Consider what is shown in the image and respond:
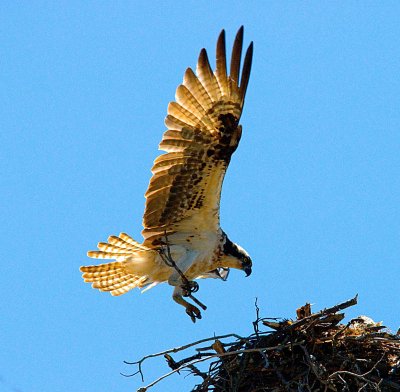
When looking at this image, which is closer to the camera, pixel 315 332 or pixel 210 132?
pixel 315 332

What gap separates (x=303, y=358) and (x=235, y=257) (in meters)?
1.59

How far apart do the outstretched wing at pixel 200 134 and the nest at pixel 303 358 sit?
139cm

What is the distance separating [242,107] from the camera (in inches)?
316

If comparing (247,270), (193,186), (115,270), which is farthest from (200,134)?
(115,270)

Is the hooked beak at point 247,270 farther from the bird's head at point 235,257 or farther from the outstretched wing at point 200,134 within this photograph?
the outstretched wing at point 200,134

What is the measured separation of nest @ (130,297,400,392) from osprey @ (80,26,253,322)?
899 millimetres

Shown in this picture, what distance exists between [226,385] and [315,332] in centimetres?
83

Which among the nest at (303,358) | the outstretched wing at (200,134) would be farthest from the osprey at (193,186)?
the nest at (303,358)

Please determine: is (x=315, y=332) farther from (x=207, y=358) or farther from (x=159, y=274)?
(x=159, y=274)

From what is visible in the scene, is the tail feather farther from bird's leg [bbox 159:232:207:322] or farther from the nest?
the nest

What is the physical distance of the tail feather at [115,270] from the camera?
880cm

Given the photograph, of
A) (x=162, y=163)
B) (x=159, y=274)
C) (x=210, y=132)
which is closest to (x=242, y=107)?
(x=210, y=132)

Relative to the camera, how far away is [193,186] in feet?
26.7

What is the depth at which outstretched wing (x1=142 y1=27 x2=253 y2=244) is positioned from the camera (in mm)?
7906
